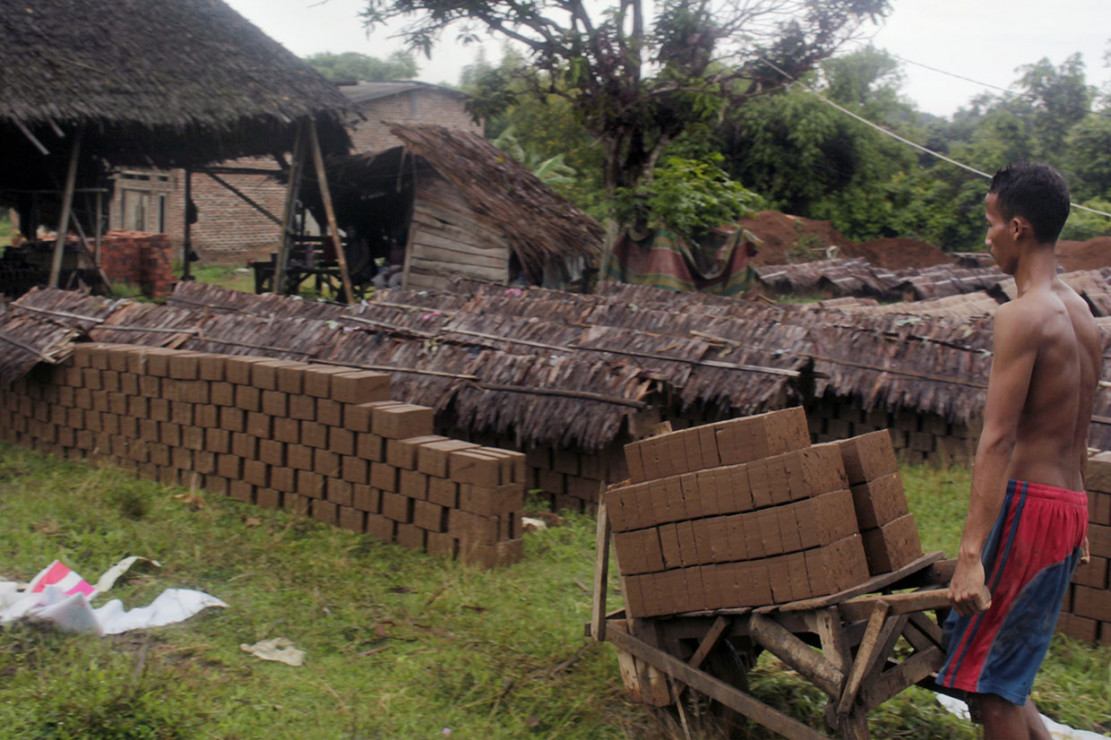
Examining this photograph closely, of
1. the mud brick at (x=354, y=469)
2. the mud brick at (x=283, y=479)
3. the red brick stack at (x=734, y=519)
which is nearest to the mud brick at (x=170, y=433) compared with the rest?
the mud brick at (x=283, y=479)

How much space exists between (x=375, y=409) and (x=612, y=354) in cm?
251

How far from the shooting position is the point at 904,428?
8305 millimetres

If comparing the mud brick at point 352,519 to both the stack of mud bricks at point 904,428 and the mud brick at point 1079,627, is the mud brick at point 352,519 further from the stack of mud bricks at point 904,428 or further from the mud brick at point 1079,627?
the stack of mud bricks at point 904,428

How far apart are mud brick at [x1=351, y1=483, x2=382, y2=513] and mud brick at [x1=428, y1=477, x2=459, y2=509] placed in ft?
1.44

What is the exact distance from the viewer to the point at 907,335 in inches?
326

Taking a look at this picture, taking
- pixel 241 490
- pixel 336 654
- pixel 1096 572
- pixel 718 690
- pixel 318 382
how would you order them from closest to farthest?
pixel 718 690
pixel 336 654
pixel 1096 572
pixel 318 382
pixel 241 490

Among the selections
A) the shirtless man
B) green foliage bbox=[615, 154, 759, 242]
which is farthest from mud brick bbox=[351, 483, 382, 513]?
green foliage bbox=[615, 154, 759, 242]

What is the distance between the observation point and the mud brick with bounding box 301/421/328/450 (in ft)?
19.3

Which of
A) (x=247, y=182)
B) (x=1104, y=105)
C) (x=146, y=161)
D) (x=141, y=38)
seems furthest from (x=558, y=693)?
(x=1104, y=105)

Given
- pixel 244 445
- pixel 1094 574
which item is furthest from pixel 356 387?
pixel 1094 574

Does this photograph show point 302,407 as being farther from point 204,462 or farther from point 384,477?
point 204,462

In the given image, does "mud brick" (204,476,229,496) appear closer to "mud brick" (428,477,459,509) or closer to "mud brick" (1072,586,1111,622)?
"mud brick" (428,477,459,509)

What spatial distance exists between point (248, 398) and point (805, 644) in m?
4.31

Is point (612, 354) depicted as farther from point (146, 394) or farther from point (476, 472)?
point (146, 394)
